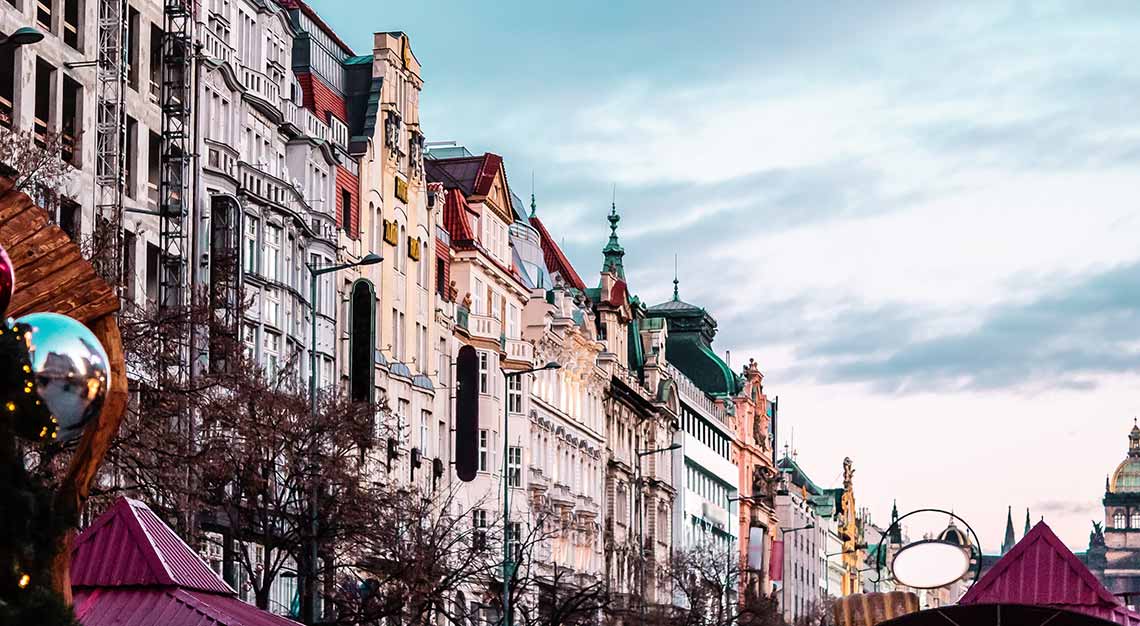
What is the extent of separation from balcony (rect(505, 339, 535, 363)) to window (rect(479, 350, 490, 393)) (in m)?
2.92

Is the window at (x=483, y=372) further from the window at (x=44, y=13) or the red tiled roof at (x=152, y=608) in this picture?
the red tiled roof at (x=152, y=608)

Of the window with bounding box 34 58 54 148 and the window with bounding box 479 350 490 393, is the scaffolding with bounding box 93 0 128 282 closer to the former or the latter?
the window with bounding box 34 58 54 148

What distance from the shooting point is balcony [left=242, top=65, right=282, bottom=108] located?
68.2 m

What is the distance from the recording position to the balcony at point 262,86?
68.2 metres

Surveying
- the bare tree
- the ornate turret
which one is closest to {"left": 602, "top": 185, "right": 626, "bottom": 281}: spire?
the ornate turret

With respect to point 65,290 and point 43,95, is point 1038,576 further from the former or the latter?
point 43,95

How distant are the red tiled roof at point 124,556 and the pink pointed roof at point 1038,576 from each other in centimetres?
1022

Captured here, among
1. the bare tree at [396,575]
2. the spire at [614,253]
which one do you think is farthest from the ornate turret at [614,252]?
the bare tree at [396,575]

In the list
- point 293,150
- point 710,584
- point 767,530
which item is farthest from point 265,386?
point 767,530

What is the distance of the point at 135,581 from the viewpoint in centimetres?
2388

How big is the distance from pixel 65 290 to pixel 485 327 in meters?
78.0

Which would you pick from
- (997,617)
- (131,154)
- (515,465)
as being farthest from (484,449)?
(997,617)

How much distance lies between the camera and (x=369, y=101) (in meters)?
81.3

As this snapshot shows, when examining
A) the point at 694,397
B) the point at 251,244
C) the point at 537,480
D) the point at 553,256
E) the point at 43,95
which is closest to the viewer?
the point at 43,95
